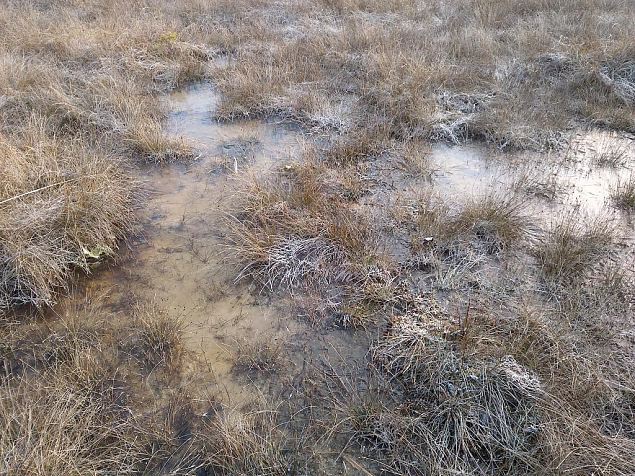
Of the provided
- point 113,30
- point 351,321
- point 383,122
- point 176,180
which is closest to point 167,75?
point 113,30

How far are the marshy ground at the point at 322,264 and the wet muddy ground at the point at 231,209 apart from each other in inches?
1.0

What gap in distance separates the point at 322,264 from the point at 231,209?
52.2 inches

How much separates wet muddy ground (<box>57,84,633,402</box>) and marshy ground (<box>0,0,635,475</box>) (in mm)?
25

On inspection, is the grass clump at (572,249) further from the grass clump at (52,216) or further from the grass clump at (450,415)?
the grass clump at (52,216)

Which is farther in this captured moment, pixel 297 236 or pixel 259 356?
pixel 297 236

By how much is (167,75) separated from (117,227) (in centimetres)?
434

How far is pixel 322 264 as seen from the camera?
157 inches

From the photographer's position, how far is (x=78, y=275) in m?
3.96

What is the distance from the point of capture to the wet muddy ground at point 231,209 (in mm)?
3389

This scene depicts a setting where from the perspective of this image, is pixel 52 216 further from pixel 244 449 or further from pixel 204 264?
pixel 244 449

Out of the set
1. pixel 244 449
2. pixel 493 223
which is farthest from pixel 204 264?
pixel 493 223

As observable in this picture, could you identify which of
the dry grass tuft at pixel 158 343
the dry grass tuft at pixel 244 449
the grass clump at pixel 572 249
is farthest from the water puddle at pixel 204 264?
the grass clump at pixel 572 249

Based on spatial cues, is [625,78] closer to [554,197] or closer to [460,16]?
[554,197]

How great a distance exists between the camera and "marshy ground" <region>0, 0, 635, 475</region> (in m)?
2.66
